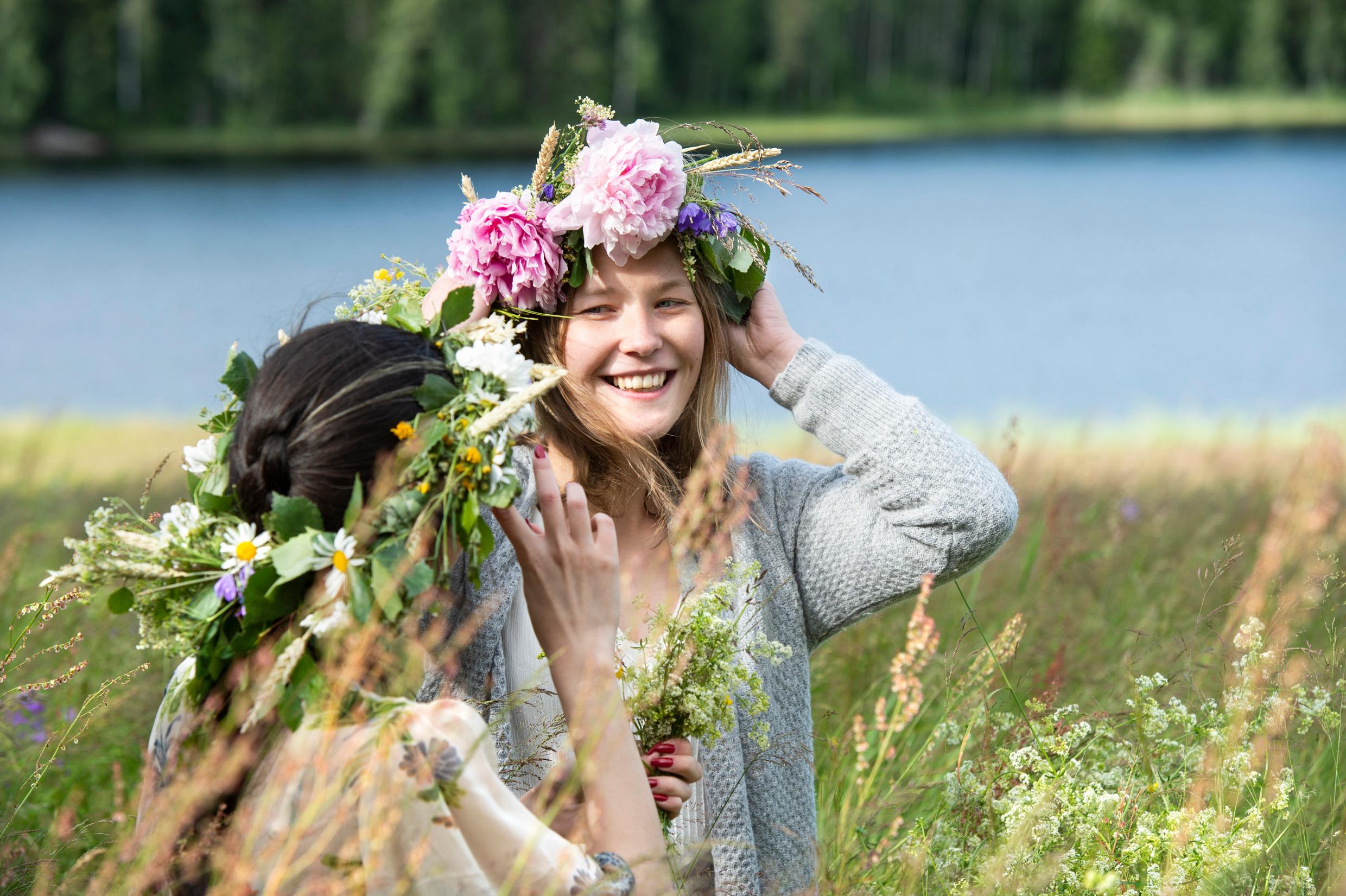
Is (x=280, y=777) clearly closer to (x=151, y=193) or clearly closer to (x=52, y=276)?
(x=52, y=276)

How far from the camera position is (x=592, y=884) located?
80.1 inches

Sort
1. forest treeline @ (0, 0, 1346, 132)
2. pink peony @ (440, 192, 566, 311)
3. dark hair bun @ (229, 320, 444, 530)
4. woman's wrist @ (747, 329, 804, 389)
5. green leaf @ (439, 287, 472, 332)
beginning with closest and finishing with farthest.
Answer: dark hair bun @ (229, 320, 444, 530) < green leaf @ (439, 287, 472, 332) < pink peony @ (440, 192, 566, 311) < woman's wrist @ (747, 329, 804, 389) < forest treeline @ (0, 0, 1346, 132)

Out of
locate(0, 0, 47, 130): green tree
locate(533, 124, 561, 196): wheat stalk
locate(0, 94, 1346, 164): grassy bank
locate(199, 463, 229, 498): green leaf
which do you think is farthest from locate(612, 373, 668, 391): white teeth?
locate(0, 0, 47, 130): green tree

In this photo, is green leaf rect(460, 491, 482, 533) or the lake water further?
the lake water

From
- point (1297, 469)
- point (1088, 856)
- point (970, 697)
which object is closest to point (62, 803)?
point (970, 697)

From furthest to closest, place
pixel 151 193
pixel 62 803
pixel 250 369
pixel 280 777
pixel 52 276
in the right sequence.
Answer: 1. pixel 151 193
2. pixel 52 276
3. pixel 62 803
4. pixel 250 369
5. pixel 280 777

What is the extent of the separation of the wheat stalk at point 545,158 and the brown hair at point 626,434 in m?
0.33

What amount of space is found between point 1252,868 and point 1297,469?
7.35ft

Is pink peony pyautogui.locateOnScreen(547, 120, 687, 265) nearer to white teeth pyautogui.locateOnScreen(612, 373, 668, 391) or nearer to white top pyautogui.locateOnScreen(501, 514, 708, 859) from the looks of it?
white teeth pyautogui.locateOnScreen(612, 373, 668, 391)

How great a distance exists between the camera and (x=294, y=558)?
6.53 feet

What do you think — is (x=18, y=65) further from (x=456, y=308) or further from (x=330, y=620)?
(x=330, y=620)

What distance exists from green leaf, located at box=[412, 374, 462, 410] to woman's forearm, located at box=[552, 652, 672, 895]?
533 millimetres

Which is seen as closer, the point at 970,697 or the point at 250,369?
the point at 250,369

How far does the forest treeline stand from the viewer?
159 feet
